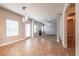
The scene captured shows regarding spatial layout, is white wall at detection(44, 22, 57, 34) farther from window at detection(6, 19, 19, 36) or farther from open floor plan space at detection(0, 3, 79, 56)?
window at detection(6, 19, 19, 36)

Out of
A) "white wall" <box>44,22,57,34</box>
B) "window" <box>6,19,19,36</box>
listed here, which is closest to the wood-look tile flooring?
"window" <box>6,19,19,36</box>

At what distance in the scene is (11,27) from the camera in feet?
23.9

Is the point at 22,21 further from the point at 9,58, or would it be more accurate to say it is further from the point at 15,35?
the point at 9,58

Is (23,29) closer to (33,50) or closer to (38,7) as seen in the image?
(38,7)

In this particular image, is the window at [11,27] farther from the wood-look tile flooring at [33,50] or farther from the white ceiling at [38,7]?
the wood-look tile flooring at [33,50]

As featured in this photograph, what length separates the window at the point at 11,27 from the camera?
663cm

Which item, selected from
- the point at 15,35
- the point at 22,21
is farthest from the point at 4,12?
the point at 22,21

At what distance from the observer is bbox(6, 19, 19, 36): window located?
21.7 feet

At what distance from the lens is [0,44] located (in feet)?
18.9

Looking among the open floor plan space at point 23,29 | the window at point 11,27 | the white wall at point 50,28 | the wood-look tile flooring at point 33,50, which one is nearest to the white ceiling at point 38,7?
the open floor plan space at point 23,29

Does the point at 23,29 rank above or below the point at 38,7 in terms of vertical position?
below

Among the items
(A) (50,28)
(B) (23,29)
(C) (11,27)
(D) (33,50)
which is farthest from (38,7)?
(A) (50,28)

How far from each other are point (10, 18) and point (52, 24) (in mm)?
11446

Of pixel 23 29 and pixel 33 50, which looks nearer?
pixel 33 50
